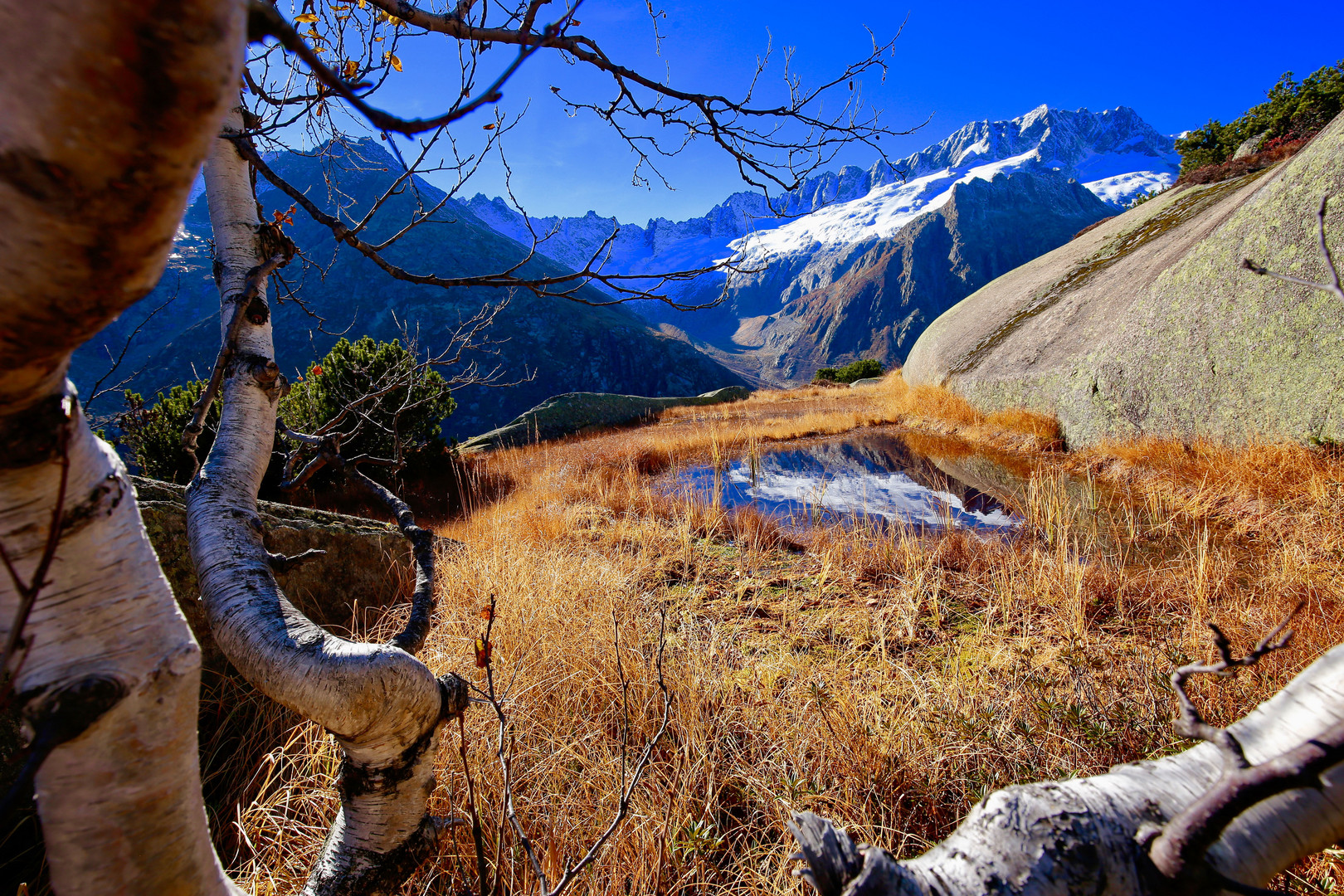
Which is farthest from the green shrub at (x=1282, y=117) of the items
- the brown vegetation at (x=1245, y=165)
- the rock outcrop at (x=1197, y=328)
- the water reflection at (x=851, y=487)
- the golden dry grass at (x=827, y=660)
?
the golden dry grass at (x=827, y=660)

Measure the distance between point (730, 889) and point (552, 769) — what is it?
67cm

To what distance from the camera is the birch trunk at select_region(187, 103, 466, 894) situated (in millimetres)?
870

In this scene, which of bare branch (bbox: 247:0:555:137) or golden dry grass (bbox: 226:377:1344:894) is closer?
bare branch (bbox: 247:0:555:137)

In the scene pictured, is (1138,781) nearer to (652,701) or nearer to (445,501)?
(652,701)

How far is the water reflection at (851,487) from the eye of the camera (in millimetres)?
4777

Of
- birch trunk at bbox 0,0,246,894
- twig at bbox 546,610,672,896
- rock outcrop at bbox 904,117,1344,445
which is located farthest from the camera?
rock outcrop at bbox 904,117,1344,445

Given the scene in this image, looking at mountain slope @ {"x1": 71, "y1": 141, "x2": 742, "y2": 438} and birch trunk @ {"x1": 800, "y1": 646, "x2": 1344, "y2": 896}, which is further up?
mountain slope @ {"x1": 71, "y1": 141, "x2": 742, "y2": 438}

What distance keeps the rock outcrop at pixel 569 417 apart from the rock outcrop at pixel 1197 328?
883 cm

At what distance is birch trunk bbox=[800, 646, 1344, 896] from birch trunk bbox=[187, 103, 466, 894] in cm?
72

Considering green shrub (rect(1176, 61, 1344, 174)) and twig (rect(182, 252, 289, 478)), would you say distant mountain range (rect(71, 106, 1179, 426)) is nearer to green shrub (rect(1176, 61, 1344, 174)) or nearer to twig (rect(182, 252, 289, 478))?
twig (rect(182, 252, 289, 478))

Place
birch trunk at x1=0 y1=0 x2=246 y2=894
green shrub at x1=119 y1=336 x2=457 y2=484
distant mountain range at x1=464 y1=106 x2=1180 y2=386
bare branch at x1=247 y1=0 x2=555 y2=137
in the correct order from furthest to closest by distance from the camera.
Answer: distant mountain range at x1=464 y1=106 x2=1180 y2=386 < green shrub at x1=119 y1=336 x2=457 y2=484 < bare branch at x1=247 y1=0 x2=555 y2=137 < birch trunk at x1=0 y1=0 x2=246 y2=894

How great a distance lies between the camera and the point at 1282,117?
48.8ft

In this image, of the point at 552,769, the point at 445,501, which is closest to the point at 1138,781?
the point at 552,769

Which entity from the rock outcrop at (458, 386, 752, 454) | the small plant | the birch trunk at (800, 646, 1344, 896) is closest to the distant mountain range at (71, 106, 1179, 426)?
the birch trunk at (800, 646, 1344, 896)
